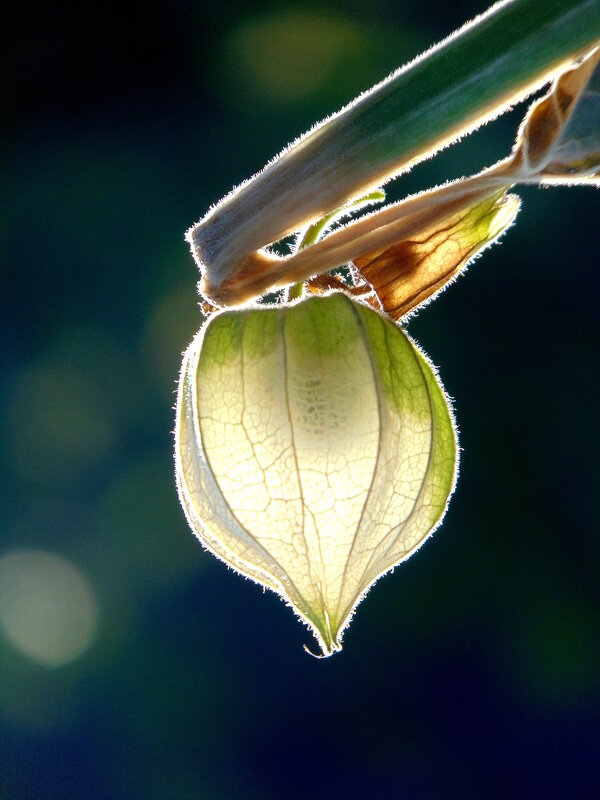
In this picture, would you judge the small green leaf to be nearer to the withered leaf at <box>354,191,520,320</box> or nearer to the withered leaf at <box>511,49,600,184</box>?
the withered leaf at <box>354,191,520,320</box>

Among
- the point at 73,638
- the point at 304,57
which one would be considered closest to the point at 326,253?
the point at 73,638

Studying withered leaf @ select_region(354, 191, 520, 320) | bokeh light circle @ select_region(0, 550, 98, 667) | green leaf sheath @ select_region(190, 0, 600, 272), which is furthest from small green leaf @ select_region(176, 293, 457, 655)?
bokeh light circle @ select_region(0, 550, 98, 667)

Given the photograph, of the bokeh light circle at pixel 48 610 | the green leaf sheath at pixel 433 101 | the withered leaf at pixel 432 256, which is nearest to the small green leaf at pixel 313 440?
the withered leaf at pixel 432 256

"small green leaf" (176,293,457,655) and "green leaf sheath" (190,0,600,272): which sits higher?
"green leaf sheath" (190,0,600,272)

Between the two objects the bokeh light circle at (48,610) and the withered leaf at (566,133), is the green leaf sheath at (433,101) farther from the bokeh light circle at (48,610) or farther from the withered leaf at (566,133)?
the bokeh light circle at (48,610)

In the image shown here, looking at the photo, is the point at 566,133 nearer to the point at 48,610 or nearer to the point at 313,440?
the point at 313,440

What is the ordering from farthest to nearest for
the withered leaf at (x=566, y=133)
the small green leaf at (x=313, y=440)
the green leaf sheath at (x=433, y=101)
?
the small green leaf at (x=313, y=440), the withered leaf at (x=566, y=133), the green leaf sheath at (x=433, y=101)
